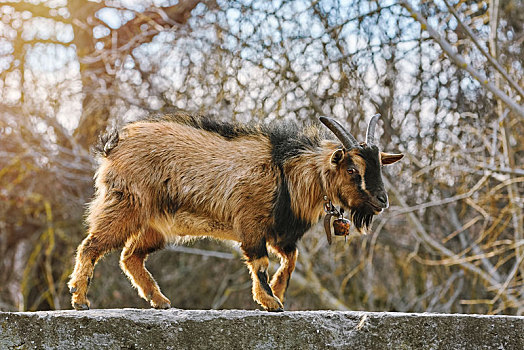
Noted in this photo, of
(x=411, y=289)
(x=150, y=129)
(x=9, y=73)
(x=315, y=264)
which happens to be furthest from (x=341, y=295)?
(x=150, y=129)

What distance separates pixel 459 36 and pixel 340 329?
7.11 metres

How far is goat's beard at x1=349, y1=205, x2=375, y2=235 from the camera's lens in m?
4.42

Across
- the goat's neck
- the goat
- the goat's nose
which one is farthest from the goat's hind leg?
the goat's nose

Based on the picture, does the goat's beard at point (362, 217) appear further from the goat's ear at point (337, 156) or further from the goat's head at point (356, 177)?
the goat's ear at point (337, 156)

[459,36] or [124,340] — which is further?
[459,36]

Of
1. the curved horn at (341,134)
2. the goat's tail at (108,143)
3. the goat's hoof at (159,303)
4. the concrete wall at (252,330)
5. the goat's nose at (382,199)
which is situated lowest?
the goat's hoof at (159,303)

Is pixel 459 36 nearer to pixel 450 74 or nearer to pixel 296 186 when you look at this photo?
pixel 450 74

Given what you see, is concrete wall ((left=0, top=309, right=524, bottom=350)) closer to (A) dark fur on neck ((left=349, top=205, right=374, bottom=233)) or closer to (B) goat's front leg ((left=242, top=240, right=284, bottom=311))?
(B) goat's front leg ((left=242, top=240, right=284, bottom=311))

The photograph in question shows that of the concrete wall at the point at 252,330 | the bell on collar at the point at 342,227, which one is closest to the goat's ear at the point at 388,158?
the bell on collar at the point at 342,227

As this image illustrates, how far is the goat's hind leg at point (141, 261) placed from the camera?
4.57m

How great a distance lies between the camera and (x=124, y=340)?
11.8 ft

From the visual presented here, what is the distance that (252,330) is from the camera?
3.79m

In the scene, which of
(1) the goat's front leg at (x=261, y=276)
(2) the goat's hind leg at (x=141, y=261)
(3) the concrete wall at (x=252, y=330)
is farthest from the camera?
(2) the goat's hind leg at (x=141, y=261)

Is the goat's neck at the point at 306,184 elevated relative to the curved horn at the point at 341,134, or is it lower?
lower
